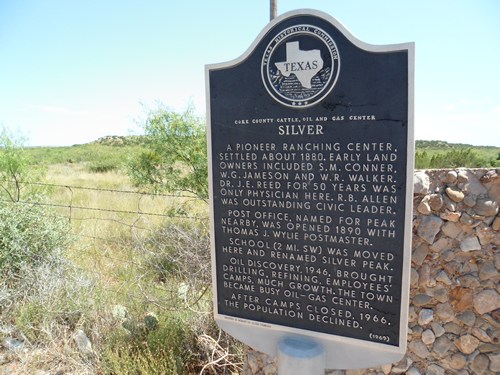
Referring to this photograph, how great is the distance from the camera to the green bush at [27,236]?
454 cm

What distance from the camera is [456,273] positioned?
2363 millimetres

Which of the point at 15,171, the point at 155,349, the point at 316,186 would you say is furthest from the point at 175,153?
the point at 316,186

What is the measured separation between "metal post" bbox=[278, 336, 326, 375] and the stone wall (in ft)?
2.46

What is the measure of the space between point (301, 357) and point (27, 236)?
4.09 m

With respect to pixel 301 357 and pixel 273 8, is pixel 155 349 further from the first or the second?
pixel 273 8

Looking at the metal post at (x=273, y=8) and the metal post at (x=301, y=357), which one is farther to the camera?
the metal post at (x=273, y=8)

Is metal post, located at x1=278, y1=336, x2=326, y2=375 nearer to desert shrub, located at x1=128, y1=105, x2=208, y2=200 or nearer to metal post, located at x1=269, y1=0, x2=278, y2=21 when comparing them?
metal post, located at x1=269, y1=0, x2=278, y2=21

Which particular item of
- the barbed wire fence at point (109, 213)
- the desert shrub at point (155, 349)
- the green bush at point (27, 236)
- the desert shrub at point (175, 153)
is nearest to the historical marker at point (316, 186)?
the desert shrub at point (155, 349)

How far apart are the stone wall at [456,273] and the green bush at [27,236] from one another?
170 inches

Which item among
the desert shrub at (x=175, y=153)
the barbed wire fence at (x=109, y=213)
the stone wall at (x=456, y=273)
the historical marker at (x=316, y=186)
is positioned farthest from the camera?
the desert shrub at (x=175, y=153)

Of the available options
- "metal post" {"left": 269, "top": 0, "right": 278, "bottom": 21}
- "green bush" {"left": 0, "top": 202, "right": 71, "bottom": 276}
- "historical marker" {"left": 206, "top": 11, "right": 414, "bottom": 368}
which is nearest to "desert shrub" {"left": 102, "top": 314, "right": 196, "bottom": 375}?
"historical marker" {"left": 206, "top": 11, "right": 414, "bottom": 368}

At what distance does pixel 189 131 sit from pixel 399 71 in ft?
16.7

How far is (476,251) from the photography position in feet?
7.59

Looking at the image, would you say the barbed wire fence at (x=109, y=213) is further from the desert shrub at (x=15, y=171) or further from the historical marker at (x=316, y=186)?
the historical marker at (x=316, y=186)
